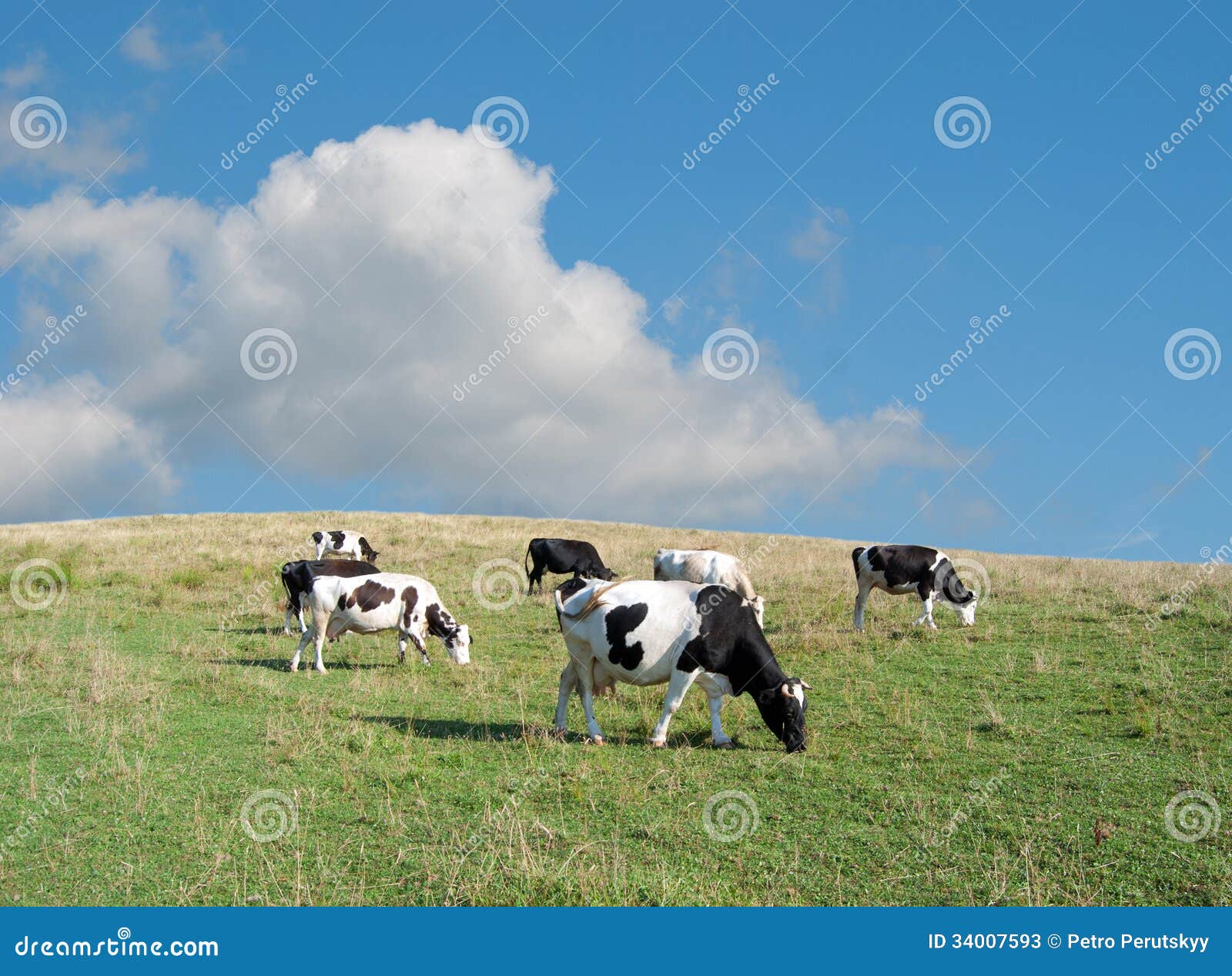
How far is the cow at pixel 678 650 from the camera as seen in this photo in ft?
40.1

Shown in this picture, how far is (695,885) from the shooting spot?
25.7 ft

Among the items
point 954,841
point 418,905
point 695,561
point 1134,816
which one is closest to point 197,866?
point 418,905

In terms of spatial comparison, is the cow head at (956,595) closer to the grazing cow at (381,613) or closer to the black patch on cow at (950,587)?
the black patch on cow at (950,587)

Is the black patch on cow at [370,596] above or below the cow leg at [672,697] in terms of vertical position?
above

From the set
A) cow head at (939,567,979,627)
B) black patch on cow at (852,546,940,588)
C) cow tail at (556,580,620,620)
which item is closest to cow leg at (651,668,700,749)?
cow tail at (556,580,620,620)

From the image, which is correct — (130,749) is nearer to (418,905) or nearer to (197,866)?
(197,866)

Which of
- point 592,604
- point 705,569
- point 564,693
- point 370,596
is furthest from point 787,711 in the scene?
point 705,569

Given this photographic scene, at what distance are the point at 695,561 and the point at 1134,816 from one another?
51.7ft

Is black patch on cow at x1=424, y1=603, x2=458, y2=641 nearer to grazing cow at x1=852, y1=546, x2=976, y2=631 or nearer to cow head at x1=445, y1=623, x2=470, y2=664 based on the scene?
cow head at x1=445, y1=623, x2=470, y2=664

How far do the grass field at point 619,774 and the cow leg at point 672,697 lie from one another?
26cm

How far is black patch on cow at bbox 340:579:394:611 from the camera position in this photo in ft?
60.8

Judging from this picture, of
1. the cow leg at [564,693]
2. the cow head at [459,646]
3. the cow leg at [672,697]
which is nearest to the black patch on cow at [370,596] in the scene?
the cow head at [459,646]

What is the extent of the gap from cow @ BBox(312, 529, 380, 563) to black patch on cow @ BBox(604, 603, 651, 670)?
24434mm

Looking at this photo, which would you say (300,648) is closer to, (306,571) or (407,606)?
(407,606)
